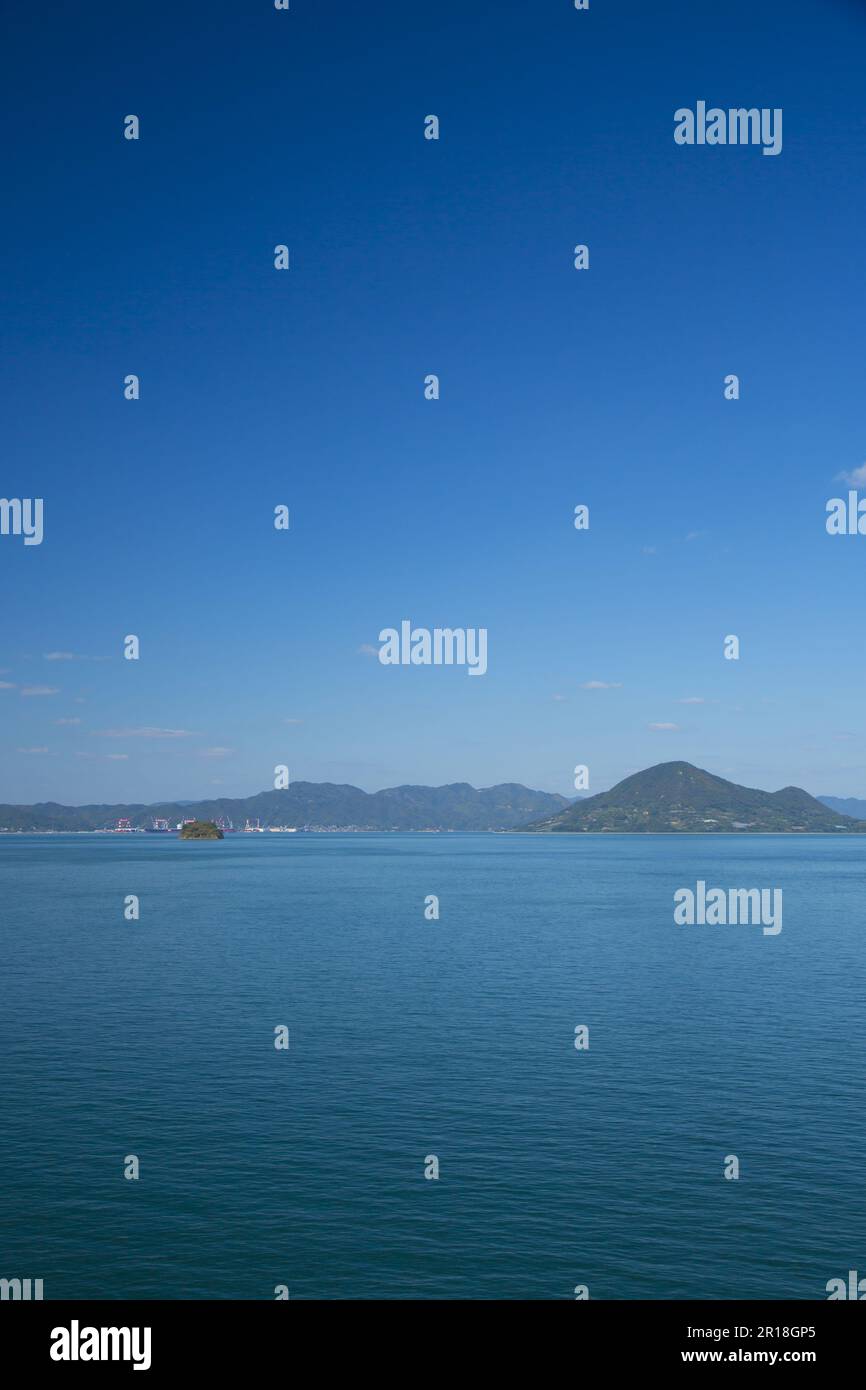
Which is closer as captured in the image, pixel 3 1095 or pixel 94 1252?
pixel 94 1252

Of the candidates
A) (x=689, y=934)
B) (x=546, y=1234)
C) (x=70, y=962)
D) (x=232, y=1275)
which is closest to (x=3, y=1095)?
(x=232, y=1275)

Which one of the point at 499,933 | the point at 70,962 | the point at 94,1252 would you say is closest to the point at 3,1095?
the point at 94,1252

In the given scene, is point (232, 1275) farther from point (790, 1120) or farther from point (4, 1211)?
point (790, 1120)
